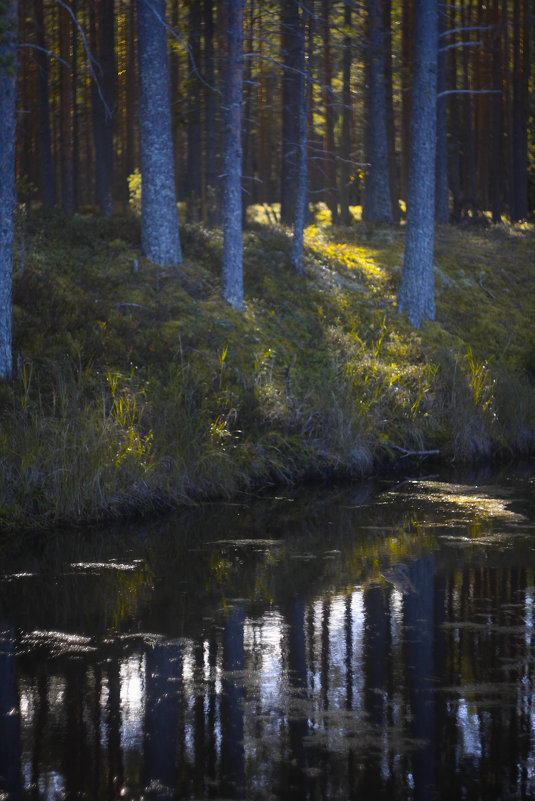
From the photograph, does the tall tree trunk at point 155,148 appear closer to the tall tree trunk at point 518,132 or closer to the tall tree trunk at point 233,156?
the tall tree trunk at point 233,156

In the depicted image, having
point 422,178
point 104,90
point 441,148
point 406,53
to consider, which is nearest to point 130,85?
point 104,90

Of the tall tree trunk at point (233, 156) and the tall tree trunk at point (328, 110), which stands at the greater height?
the tall tree trunk at point (328, 110)

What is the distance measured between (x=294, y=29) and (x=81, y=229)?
5.85 metres

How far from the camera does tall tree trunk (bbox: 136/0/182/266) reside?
16484 mm

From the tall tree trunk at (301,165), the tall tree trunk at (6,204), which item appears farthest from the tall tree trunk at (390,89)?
the tall tree trunk at (6,204)

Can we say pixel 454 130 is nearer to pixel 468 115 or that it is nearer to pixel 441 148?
pixel 468 115

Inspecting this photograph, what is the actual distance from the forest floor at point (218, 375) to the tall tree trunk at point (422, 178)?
1.80 feet

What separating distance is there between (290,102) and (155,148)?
16.7 ft

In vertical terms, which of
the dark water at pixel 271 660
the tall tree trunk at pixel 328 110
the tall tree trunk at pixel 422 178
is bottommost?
the dark water at pixel 271 660

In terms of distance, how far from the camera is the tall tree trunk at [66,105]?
23781 mm

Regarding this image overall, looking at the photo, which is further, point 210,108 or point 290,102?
point 210,108

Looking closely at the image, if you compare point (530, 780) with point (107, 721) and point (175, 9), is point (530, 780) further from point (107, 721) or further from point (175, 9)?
point (175, 9)

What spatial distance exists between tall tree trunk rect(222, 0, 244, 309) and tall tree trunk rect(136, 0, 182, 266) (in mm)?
1238

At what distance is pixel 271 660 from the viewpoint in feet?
21.0
